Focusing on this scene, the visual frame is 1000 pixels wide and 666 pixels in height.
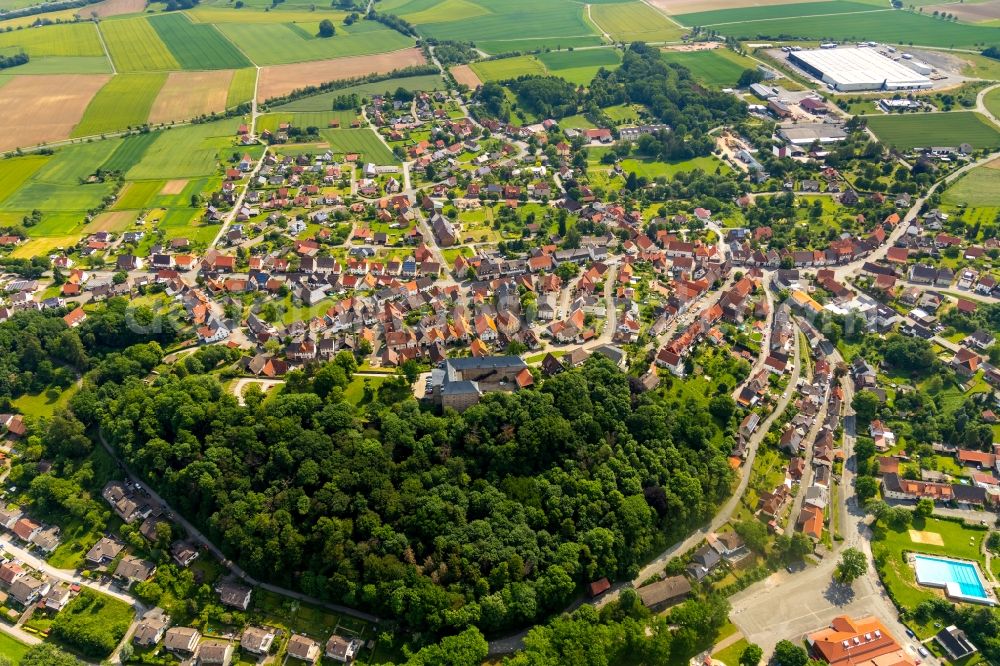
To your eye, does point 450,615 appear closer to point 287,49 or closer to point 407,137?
point 407,137

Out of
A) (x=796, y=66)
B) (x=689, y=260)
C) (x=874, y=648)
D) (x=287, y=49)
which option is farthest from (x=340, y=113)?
(x=874, y=648)

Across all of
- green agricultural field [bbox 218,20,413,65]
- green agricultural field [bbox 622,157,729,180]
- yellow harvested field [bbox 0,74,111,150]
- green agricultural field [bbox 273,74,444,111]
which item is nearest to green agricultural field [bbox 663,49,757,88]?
green agricultural field [bbox 622,157,729,180]

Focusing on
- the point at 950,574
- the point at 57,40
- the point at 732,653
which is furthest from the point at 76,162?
the point at 950,574

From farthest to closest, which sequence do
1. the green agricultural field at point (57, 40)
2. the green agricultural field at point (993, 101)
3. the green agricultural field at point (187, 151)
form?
the green agricultural field at point (57, 40) < the green agricultural field at point (993, 101) < the green agricultural field at point (187, 151)

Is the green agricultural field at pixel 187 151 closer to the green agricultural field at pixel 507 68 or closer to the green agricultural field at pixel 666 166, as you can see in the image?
the green agricultural field at pixel 507 68

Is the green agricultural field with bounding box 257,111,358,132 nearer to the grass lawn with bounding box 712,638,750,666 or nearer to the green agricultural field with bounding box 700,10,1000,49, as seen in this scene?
the green agricultural field with bounding box 700,10,1000,49

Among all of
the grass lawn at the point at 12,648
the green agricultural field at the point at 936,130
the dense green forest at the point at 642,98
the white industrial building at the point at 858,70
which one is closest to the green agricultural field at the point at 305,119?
the dense green forest at the point at 642,98
